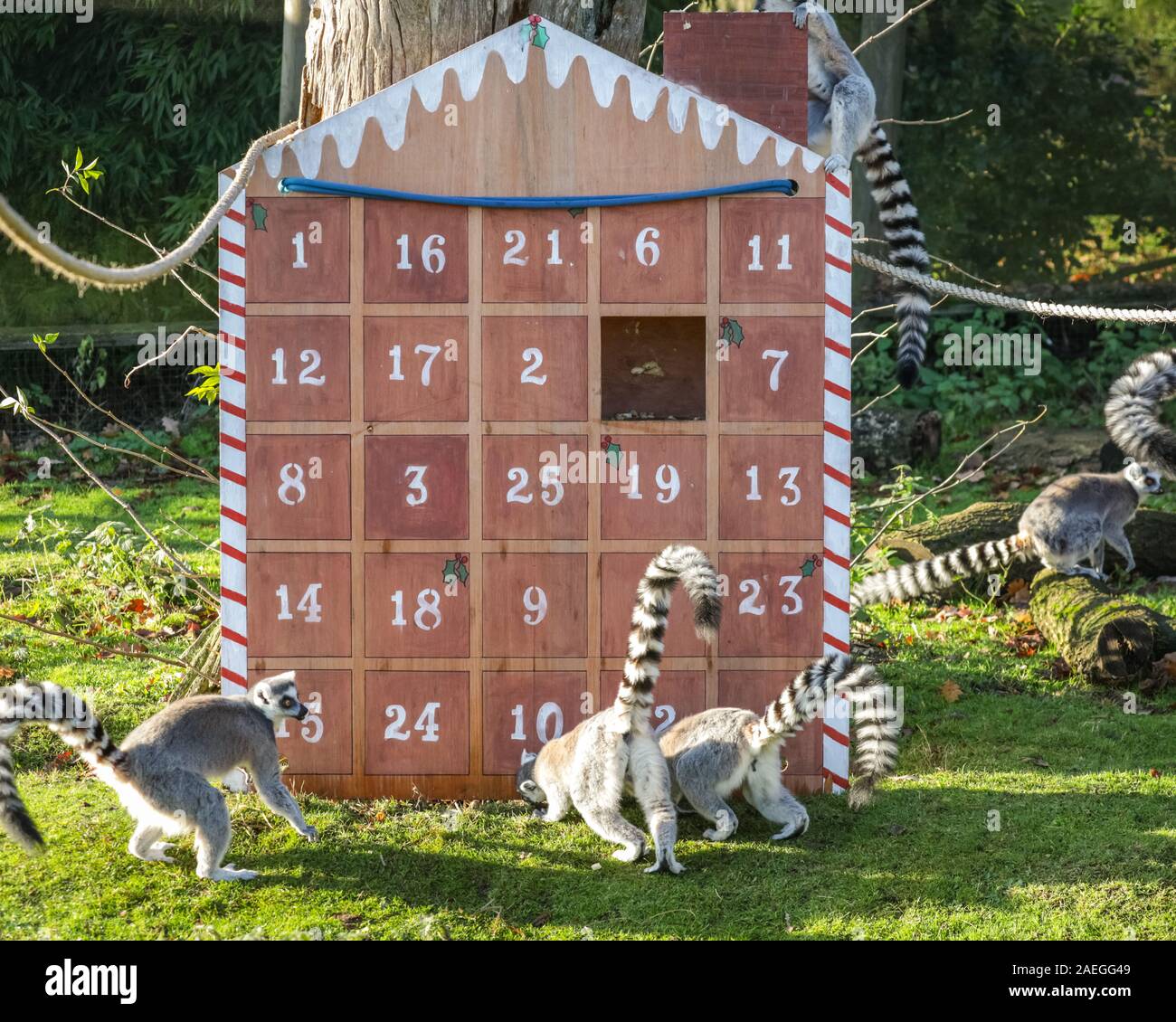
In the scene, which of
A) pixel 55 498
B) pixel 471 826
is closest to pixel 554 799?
pixel 471 826

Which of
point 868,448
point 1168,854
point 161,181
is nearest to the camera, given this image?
point 1168,854

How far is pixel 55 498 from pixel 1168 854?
10.8 m

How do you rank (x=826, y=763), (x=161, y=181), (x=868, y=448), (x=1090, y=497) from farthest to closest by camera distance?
1. (x=161, y=181)
2. (x=868, y=448)
3. (x=1090, y=497)
4. (x=826, y=763)

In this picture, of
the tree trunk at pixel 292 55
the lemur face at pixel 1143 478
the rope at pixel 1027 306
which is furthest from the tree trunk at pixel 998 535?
the tree trunk at pixel 292 55

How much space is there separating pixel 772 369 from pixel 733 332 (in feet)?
0.89

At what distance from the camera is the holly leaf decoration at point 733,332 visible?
22.7 ft

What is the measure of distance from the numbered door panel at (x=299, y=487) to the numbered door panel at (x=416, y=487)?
0.42ft

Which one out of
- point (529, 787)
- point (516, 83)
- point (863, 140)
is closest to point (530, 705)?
point (529, 787)

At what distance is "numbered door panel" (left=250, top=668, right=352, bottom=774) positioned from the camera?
702 centimetres

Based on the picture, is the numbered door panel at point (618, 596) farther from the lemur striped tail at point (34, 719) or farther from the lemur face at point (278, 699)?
the lemur striped tail at point (34, 719)

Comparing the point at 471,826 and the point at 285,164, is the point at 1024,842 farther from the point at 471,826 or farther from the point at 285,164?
the point at 285,164

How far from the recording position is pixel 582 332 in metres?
Answer: 6.93

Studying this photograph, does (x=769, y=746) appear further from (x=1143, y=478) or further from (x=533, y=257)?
(x=1143, y=478)

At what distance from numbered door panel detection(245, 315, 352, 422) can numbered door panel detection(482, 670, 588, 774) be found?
1.58 meters
